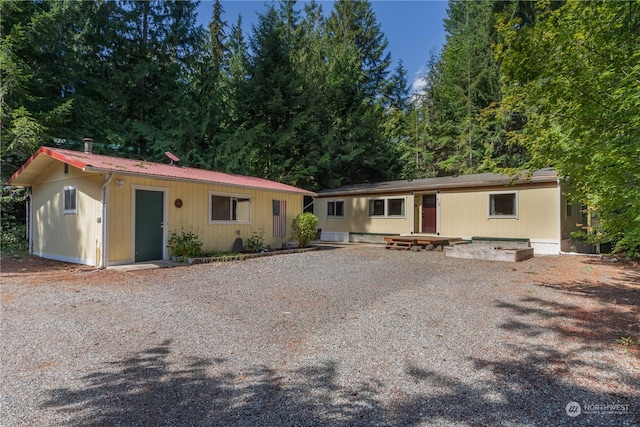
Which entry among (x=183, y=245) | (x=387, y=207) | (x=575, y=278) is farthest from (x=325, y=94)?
(x=575, y=278)

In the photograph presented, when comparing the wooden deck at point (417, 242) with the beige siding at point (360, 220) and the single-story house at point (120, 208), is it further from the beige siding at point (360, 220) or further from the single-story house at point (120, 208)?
the single-story house at point (120, 208)

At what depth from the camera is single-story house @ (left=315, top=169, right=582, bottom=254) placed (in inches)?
456

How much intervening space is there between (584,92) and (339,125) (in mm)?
17917

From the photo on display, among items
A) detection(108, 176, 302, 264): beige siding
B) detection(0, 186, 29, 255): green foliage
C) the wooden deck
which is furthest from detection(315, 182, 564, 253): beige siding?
detection(0, 186, 29, 255): green foliage

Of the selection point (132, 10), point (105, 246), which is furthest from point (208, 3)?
point (105, 246)

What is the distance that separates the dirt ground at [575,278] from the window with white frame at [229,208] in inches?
109

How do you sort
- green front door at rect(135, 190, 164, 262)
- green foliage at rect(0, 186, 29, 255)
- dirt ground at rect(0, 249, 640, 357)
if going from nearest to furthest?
dirt ground at rect(0, 249, 640, 357) → green front door at rect(135, 190, 164, 262) → green foliage at rect(0, 186, 29, 255)

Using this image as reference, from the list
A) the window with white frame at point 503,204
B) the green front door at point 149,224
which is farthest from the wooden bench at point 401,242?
Result: the green front door at point 149,224

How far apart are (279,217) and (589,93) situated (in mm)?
10036

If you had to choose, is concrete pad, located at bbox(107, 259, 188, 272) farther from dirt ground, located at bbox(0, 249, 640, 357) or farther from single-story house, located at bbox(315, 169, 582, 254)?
single-story house, located at bbox(315, 169, 582, 254)

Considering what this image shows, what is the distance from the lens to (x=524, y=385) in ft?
9.04

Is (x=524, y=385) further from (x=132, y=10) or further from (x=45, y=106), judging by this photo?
(x=132, y=10)

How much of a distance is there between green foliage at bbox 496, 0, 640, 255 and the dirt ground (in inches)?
46.1

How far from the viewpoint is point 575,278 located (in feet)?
24.1
